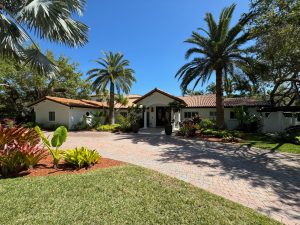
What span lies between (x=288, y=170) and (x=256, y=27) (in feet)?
30.1

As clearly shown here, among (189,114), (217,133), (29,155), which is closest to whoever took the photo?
(29,155)

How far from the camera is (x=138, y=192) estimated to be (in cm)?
539

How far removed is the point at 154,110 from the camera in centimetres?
2775

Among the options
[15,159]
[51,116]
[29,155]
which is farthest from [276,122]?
[51,116]

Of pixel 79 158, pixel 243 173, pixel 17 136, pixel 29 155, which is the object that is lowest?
pixel 243 173

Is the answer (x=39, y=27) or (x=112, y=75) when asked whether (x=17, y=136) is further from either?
(x=112, y=75)

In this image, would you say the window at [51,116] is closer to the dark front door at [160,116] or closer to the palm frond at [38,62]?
the dark front door at [160,116]

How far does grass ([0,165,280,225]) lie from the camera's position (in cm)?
415

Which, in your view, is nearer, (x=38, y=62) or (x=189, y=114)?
(x=38, y=62)

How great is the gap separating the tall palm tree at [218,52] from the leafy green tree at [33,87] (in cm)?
1759

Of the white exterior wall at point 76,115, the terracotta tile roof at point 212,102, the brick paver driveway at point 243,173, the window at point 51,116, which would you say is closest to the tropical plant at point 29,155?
the brick paver driveway at point 243,173

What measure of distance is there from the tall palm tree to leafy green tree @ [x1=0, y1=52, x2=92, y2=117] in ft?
57.7

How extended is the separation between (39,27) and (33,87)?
2869 cm

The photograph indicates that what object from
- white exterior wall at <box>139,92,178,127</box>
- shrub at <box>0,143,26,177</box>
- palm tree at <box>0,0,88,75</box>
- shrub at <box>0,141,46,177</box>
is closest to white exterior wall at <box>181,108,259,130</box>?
white exterior wall at <box>139,92,178,127</box>
